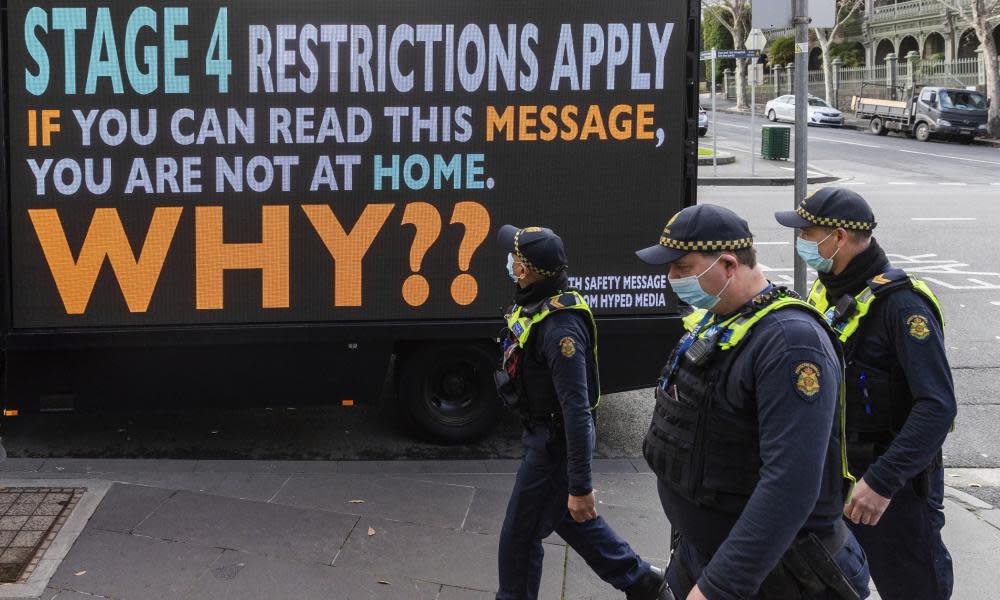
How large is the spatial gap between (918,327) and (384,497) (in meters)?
3.57

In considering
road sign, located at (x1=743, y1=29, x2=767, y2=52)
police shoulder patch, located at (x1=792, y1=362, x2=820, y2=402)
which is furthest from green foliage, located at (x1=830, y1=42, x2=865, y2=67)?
police shoulder patch, located at (x1=792, y1=362, x2=820, y2=402)

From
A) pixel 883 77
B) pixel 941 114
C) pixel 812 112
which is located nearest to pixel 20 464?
pixel 941 114

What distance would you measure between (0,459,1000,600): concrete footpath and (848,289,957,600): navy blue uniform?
1.54m

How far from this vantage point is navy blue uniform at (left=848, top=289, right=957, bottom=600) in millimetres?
3791

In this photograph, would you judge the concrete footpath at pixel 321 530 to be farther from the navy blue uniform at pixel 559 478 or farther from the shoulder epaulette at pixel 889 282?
the shoulder epaulette at pixel 889 282

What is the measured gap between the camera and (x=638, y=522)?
627 cm

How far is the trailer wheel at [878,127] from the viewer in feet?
139

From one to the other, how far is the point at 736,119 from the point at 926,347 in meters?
50.5

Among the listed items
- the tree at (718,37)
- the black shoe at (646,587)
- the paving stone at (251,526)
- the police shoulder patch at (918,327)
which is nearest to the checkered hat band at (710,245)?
the police shoulder patch at (918,327)

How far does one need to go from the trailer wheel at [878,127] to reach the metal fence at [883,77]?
5500mm

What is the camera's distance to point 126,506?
6184mm

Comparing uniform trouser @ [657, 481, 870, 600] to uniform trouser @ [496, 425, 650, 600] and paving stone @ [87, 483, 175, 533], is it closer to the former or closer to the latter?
uniform trouser @ [496, 425, 650, 600]

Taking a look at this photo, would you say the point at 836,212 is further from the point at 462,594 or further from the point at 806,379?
the point at 462,594

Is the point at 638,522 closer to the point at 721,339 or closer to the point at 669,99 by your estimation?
the point at 669,99
